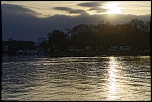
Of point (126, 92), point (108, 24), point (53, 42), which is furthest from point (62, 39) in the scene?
point (126, 92)

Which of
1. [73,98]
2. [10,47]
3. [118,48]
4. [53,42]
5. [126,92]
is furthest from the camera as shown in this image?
[10,47]

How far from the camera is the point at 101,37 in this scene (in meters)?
101

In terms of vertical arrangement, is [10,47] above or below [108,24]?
below

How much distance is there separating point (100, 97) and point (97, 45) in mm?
87418

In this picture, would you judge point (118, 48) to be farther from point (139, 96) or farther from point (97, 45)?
point (139, 96)

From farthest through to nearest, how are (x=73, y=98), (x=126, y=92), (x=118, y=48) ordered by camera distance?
(x=118, y=48)
(x=126, y=92)
(x=73, y=98)

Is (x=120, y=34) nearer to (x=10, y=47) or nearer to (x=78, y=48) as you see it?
(x=78, y=48)

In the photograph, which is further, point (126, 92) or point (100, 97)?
point (126, 92)

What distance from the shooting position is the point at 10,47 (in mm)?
116875

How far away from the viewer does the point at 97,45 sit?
3949 inches

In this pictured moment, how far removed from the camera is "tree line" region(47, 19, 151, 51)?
97.3 metres

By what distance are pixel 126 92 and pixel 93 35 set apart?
287ft

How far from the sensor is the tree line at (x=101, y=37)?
3830 inches

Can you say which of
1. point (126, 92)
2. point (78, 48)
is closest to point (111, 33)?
point (78, 48)
